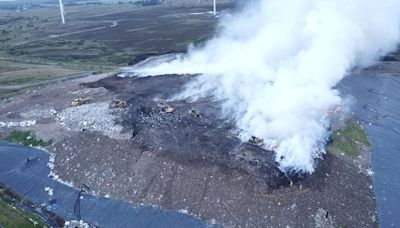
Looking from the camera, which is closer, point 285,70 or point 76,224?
point 76,224

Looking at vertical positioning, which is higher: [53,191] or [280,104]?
[280,104]

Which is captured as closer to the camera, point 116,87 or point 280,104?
point 280,104

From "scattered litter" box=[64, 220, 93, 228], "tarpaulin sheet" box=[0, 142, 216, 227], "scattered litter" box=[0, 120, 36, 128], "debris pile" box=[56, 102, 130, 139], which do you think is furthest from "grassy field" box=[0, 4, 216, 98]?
"scattered litter" box=[64, 220, 93, 228]

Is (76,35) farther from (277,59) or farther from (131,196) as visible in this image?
(131,196)

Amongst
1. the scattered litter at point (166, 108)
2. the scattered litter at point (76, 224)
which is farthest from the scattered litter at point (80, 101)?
the scattered litter at point (76, 224)

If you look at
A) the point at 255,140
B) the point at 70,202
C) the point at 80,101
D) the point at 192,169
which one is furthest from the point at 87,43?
the point at 192,169

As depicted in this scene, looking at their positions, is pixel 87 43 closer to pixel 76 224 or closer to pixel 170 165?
pixel 170 165

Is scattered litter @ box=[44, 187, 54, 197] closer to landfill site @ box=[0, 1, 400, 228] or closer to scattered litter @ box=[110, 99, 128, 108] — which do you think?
landfill site @ box=[0, 1, 400, 228]

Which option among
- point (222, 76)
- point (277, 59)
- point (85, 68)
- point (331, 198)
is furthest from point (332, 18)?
point (85, 68)
